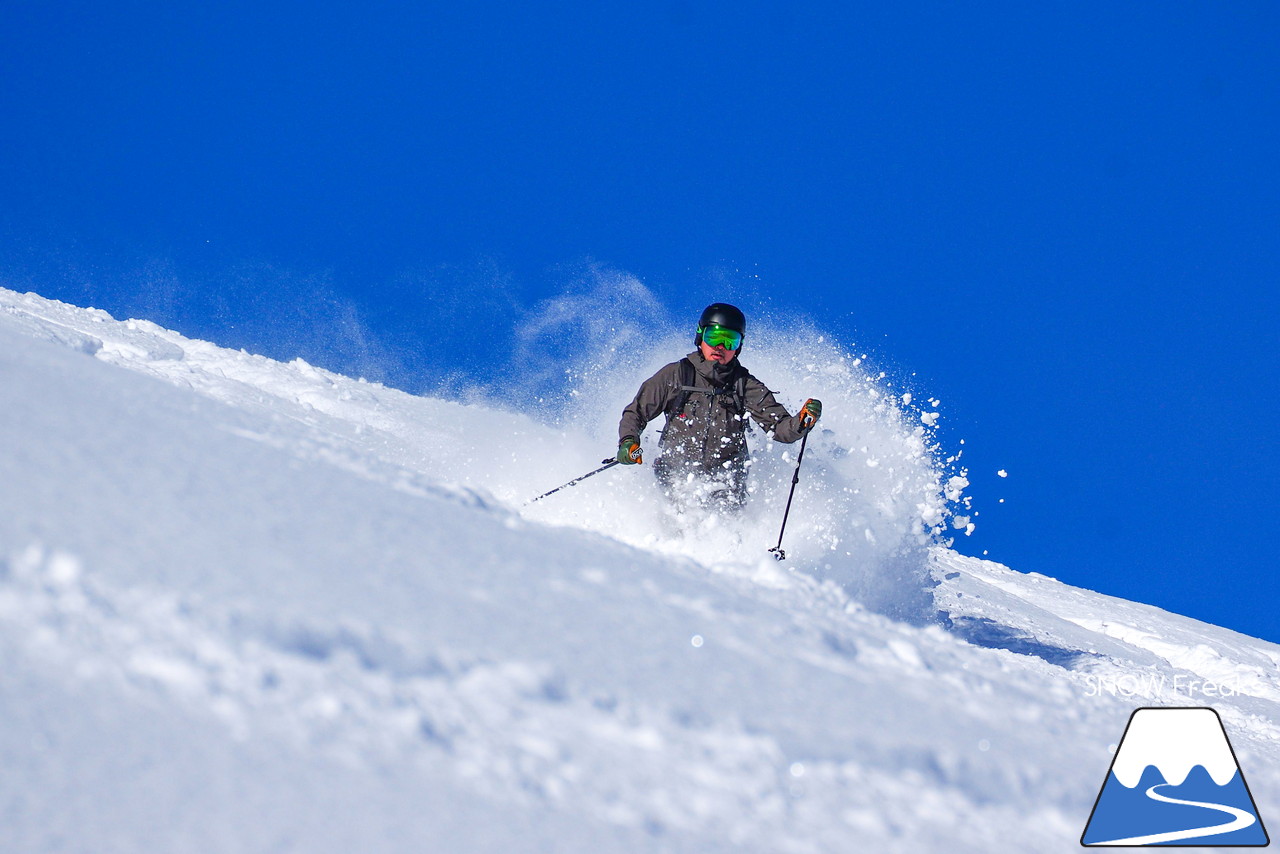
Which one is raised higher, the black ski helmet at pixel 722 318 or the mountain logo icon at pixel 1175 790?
the black ski helmet at pixel 722 318

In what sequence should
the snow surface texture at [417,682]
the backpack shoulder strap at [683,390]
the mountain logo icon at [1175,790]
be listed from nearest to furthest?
the snow surface texture at [417,682], the mountain logo icon at [1175,790], the backpack shoulder strap at [683,390]

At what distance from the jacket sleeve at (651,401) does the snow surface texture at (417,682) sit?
12.1 feet

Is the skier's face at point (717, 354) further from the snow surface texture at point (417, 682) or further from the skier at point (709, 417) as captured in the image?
the snow surface texture at point (417, 682)

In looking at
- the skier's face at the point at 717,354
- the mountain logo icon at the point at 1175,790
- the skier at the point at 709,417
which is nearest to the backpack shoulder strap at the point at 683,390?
the skier at the point at 709,417

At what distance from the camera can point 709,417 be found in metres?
7.02

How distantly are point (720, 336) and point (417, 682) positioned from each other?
18.1ft

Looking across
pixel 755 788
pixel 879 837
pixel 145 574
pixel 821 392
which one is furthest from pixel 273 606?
pixel 821 392

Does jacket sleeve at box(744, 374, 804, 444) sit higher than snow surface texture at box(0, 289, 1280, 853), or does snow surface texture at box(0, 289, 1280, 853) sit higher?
jacket sleeve at box(744, 374, 804, 444)

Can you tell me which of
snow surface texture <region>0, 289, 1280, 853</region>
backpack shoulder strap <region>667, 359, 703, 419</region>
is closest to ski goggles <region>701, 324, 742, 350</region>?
backpack shoulder strap <region>667, 359, 703, 419</region>

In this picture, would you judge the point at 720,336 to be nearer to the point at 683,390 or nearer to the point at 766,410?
the point at 683,390

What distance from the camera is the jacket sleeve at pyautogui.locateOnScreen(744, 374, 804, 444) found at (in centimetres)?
717

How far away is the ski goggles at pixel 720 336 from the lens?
6992mm

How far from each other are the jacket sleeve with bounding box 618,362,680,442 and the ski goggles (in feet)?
1.10

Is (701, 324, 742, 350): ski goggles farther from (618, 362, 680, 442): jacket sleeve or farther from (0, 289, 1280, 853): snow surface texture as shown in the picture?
(0, 289, 1280, 853): snow surface texture
